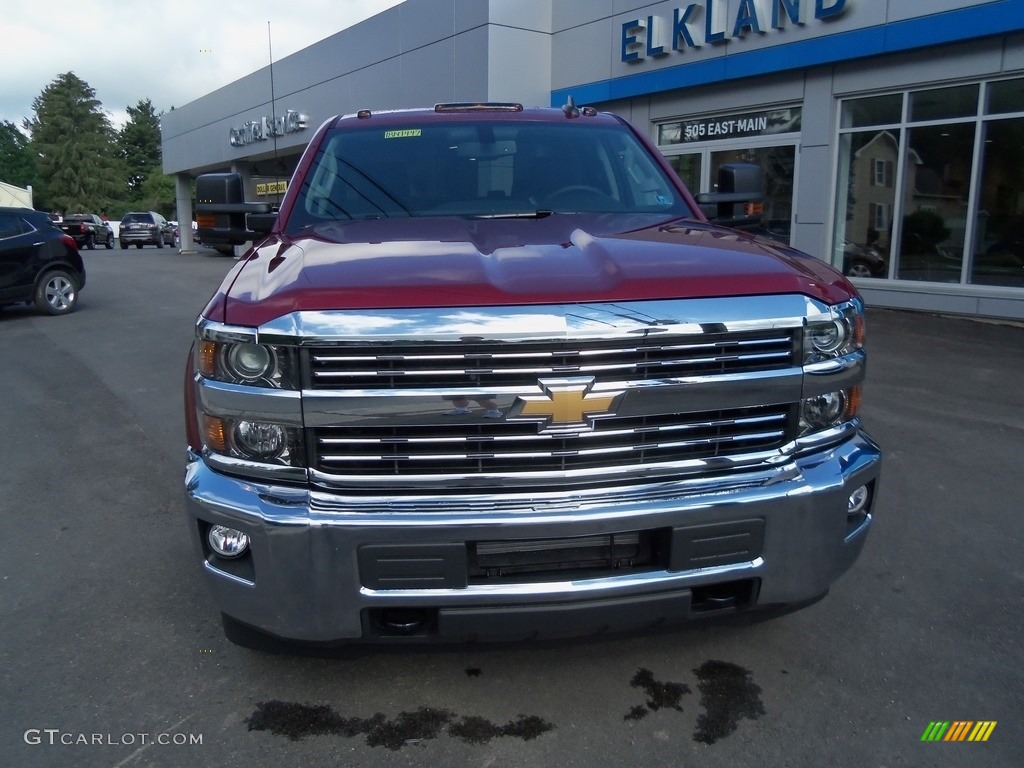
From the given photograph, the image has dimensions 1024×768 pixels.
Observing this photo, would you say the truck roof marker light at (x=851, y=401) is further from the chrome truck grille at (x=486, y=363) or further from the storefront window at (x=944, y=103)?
the storefront window at (x=944, y=103)

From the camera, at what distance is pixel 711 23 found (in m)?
13.3

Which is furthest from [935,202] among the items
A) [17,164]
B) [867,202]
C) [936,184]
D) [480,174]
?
[17,164]

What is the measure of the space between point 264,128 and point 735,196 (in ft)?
85.2

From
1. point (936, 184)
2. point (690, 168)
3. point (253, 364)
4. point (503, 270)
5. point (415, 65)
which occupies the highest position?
point (415, 65)

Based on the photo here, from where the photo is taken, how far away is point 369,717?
279 cm

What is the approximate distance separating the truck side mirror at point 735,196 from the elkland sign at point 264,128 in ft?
63.4

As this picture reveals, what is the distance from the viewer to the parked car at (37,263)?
1232cm

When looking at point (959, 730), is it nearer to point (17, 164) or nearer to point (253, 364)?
point (253, 364)

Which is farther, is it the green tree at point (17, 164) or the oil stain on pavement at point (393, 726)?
the green tree at point (17, 164)

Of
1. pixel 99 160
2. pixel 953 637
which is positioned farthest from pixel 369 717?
pixel 99 160

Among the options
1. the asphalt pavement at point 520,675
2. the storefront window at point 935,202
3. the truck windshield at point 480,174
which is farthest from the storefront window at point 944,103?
the truck windshield at point 480,174

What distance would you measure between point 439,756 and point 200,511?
1032 millimetres

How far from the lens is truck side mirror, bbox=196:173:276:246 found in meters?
4.02

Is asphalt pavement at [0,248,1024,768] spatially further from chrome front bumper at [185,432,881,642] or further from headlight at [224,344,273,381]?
headlight at [224,344,273,381]
